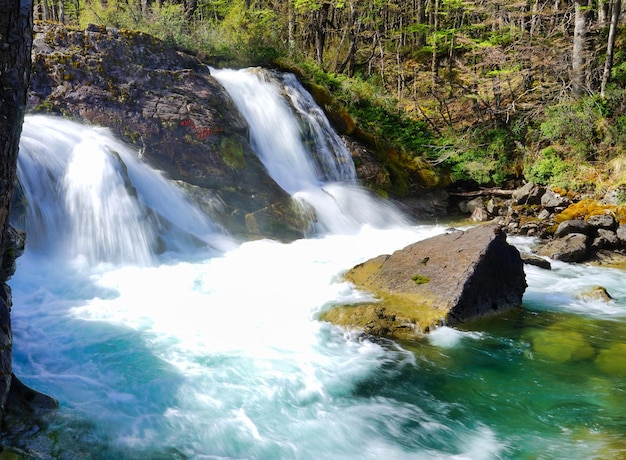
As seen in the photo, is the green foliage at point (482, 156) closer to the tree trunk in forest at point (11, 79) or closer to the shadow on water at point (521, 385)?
the shadow on water at point (521, 385)

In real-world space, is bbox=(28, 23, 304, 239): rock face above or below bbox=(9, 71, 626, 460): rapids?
above

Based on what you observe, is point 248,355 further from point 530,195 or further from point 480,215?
point 530,195

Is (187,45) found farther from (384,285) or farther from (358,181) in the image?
(384,285)

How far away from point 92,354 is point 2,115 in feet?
11.7

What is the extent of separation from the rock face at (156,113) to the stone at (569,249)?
5821mm

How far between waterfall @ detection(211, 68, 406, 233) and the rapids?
10.9ft

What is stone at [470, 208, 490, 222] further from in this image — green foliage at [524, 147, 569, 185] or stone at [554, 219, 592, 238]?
stone at [554, 219, 592, 238]

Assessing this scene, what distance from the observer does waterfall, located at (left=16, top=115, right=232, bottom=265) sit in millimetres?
8836

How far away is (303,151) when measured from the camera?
1427cm

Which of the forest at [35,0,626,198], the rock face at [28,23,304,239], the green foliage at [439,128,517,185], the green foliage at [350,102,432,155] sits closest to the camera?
the rock face at [28,23,304,239]

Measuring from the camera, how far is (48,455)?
3.47 m

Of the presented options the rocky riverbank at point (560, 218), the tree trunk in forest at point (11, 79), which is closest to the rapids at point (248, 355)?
the rocky riverbank at point (560, 218)

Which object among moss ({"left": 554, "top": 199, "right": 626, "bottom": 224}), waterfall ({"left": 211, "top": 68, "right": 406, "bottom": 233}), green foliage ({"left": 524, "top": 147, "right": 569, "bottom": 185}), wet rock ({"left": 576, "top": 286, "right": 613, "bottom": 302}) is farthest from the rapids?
green foliage ({"left": 524, "top": 147, "right": 569, "bottom": 185})

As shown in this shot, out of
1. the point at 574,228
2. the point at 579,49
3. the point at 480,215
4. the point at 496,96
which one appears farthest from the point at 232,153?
the point at 579,49
